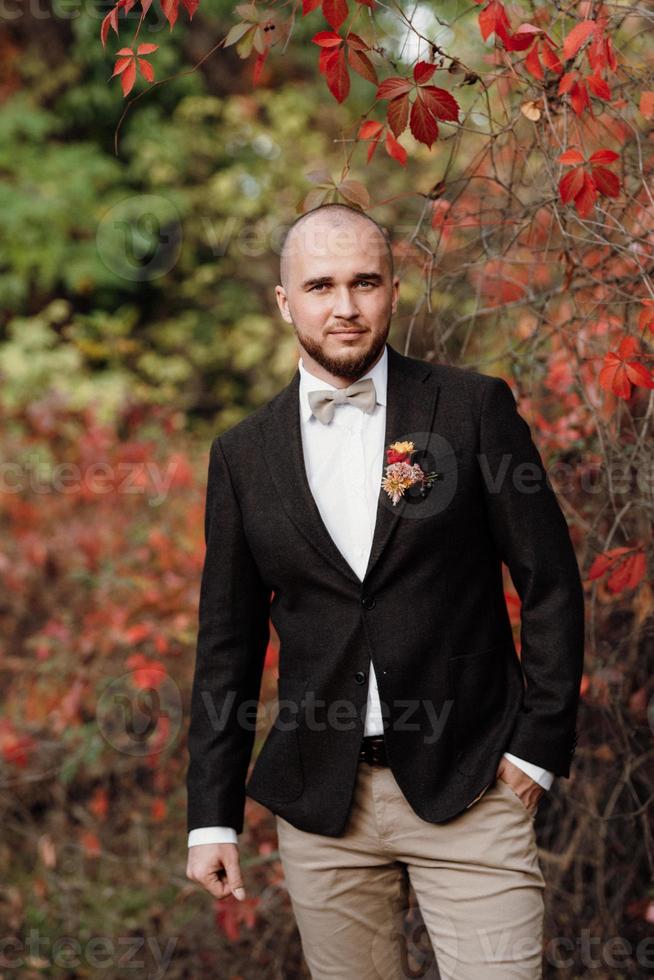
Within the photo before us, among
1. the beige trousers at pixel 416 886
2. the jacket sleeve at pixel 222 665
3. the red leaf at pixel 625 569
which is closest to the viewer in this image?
the beige trousers at pixel 416 886

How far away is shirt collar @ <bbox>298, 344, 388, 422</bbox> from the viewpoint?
2346 mm

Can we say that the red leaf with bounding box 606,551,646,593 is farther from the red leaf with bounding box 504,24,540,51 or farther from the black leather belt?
the red leaf with bounding box 504,24,540,51

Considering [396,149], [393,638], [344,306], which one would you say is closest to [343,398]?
[344,306]

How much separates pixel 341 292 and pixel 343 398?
0.24 m

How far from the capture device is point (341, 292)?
2.21 m

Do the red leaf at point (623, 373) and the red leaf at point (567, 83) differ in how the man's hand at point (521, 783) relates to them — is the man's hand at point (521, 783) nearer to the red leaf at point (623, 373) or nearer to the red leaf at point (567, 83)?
the red leaf at point (623, 373)

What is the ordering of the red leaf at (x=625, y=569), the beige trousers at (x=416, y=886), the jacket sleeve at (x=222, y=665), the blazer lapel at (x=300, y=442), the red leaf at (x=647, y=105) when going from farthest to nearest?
the red leaf at (x=625, y=569) → the jacket sleeve at (x=222, y=665) → the red leaf at (x=647, y=105) → the blazer lapel at (x=300, y=442) → the beige trousers at (x=416, y=886)

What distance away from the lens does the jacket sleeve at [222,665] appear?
8.01 ft

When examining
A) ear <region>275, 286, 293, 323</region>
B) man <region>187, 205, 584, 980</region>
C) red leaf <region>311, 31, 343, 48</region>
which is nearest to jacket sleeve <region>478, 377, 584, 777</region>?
man <region>187, 205, 584, 980</region>

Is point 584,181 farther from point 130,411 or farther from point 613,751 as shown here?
point 130,411

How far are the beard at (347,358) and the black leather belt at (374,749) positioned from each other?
0.77 m

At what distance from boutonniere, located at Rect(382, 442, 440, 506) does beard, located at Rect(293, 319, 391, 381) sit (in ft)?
0.60

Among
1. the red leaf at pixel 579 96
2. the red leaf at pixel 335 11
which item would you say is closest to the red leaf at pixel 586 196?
the red leaf at pixel 579 96

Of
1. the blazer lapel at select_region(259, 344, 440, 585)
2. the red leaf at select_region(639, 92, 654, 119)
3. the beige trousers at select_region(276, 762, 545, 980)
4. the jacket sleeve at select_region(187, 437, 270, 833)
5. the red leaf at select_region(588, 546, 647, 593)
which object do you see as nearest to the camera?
the beige trousers at select_region(276, 762, 545, 980)
